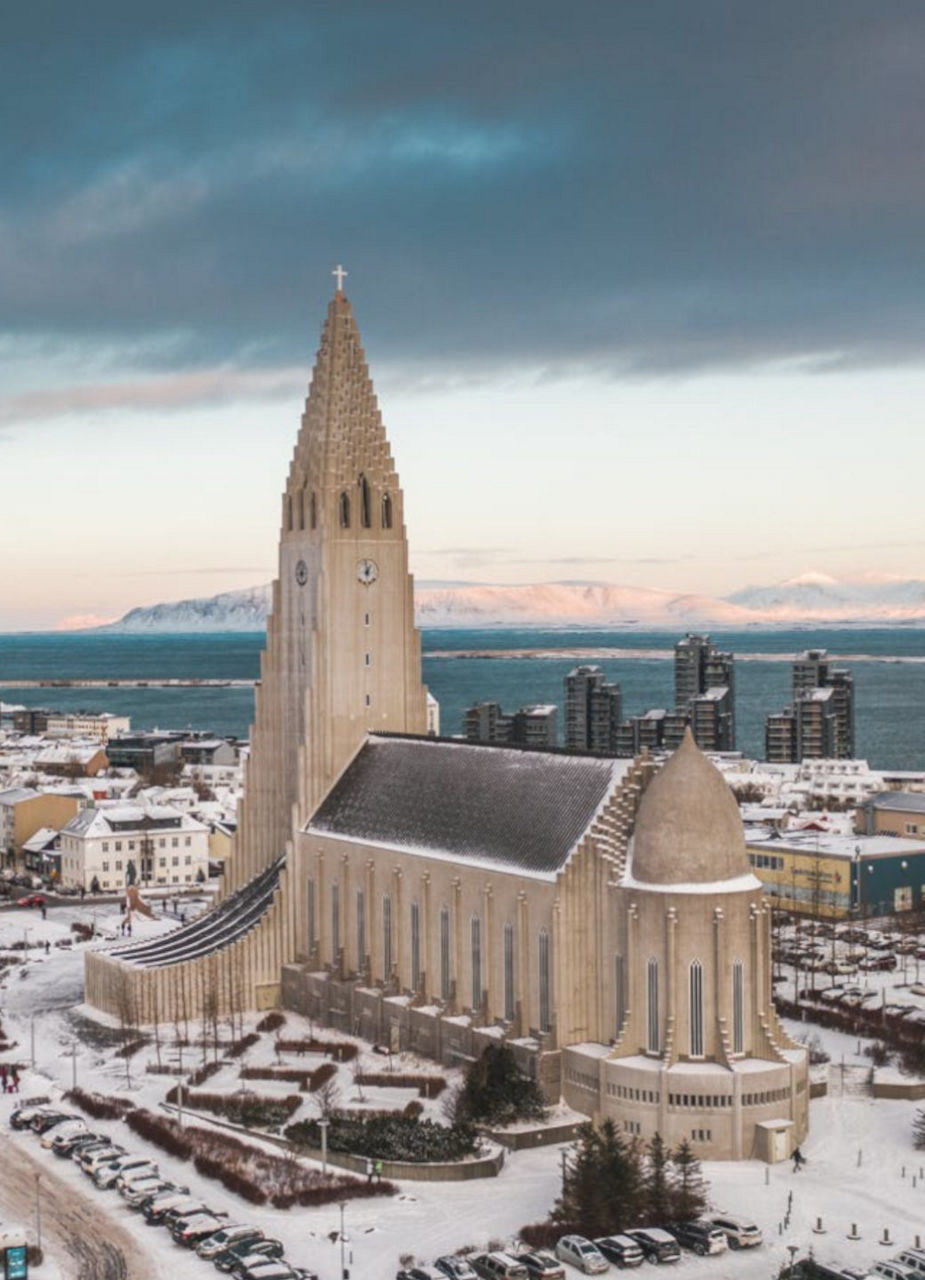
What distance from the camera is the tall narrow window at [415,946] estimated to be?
6375cm

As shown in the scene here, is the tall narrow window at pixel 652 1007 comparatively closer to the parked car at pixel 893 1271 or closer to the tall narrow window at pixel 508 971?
the tall narrow window at pixel 508 971

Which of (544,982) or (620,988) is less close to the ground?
(620,988)

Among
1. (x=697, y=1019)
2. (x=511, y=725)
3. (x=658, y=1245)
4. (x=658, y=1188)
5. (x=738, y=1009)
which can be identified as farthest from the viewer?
(x=511, y=725)

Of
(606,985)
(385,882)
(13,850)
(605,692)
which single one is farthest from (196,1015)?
(605,692)

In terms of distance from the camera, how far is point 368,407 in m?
76.1

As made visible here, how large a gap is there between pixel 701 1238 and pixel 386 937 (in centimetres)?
2365

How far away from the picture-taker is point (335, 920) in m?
69.2

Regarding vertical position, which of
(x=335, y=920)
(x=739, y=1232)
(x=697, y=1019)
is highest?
(x=335, y=920)

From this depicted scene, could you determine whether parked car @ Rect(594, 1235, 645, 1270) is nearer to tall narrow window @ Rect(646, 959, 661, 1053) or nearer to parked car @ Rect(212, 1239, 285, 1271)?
parked car @ Rect(212, 1239, 285, 1271)

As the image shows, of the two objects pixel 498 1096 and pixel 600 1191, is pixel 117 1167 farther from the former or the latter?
pixel 600 1191

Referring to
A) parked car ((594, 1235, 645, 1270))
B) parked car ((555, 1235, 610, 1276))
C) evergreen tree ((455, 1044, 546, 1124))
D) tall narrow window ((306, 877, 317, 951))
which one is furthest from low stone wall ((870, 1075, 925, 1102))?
tall narrow window ((306, 877, 317, 951))

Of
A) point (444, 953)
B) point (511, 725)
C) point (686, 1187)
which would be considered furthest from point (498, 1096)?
point (511, 725)

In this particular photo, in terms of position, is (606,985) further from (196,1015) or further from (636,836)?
(196,1015)

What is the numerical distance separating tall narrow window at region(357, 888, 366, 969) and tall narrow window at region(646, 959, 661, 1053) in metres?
15.7
